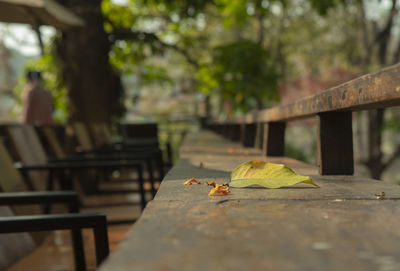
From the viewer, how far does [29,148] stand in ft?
11.6

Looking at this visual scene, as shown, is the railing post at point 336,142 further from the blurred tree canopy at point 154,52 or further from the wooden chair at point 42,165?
the blurred tree canopy at point 154,52

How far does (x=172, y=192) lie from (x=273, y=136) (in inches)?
79.7

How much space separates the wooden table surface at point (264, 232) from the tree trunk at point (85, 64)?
26.3ft

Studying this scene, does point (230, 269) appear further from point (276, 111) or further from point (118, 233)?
point (118, 233)

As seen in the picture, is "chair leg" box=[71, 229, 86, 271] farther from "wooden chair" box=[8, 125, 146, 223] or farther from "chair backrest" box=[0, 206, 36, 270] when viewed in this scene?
"wooden chair" box=[8, 125, 146, 223]

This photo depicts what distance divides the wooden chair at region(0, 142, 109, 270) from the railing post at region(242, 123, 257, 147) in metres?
2.47

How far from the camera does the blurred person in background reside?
765cm

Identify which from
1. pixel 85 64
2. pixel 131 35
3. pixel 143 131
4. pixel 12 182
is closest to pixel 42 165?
pixel 12 182

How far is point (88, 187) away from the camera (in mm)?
5359

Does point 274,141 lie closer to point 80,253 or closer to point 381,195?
point 80,253

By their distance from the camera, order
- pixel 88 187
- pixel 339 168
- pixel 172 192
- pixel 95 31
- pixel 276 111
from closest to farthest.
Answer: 1. pixel 172 192
2. pixel 339 168
3. pixel 276 111
4. pixel 88 187
5. pixel 95 31

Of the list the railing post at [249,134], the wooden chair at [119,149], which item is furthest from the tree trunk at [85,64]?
the railing post at [249,134]

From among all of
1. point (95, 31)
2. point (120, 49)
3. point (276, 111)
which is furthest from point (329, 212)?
point (120, 49)

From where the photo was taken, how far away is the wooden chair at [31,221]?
1.38m
